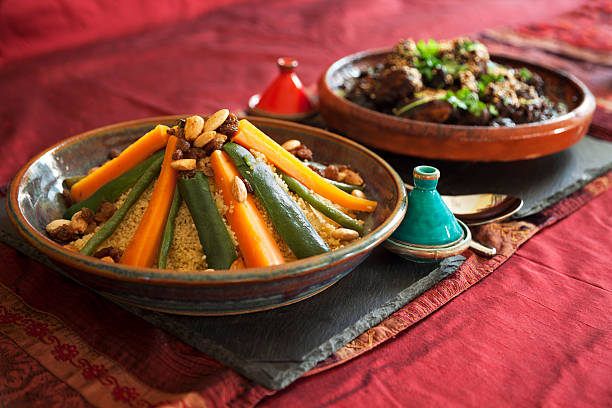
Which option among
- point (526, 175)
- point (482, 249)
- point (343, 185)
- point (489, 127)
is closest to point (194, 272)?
point (343, 185)

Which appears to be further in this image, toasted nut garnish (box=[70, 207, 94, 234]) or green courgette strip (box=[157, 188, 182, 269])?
toasted nut garnish (box=[70, 207, 94, 234])

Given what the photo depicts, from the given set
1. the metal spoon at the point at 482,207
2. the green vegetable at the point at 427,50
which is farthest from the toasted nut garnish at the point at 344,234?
the green vegetable at the point at 427,50

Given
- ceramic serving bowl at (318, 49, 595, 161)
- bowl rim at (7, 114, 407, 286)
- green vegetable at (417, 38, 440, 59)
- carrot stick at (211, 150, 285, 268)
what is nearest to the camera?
bowl rim at (7, 114, 407, 286)

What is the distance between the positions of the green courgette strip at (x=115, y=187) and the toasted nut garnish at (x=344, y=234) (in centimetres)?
43

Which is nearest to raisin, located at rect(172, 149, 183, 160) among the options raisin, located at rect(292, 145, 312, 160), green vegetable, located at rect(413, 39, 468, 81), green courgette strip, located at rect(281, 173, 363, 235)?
green courgette strip, located at rect(281, 173, 363, 235)

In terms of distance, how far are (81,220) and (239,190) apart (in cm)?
38

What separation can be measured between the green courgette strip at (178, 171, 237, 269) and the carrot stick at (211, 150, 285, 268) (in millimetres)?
24

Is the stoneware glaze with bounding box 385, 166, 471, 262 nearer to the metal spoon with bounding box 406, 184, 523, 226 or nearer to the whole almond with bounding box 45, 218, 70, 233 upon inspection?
the metal spoon with bounding box 406, 184, 523, 226

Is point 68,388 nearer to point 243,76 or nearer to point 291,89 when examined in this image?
point 291,89

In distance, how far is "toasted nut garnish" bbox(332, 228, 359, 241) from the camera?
1135 millimetres

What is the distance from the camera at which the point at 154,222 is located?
42.1 inches

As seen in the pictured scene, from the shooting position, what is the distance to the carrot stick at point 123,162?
1193 mm

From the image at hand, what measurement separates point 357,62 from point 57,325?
5.07ft

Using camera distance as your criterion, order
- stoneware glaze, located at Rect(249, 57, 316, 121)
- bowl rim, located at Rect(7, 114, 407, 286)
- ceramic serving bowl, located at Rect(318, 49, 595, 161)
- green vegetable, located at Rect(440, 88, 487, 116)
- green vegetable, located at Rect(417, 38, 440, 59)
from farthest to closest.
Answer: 1. green vegetable, located at Rect(417, 38, 440, 59)
2. stoneware glaze, located at Rect(249, 57, 316, 121)
3. green vegetable, located at Rect(440, 88, 487, 116)
4. ceramic serving bowl, located at Rect(318, 49, 595, 161)
5. bowl rim, located at Rect(7, 114, 407, 286)
